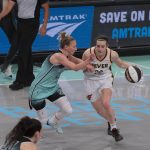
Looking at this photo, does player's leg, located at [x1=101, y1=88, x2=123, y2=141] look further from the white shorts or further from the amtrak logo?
the amtrak logo

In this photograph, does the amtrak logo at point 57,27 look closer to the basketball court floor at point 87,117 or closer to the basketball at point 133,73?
the basketball court floor at point 87,117

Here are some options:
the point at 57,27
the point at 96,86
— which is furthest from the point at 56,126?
the point at 57,27

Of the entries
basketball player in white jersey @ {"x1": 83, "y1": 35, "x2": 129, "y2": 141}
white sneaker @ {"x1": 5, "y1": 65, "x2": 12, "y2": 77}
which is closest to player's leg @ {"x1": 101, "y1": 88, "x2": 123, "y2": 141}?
basketball player in white jersey @ {"x1": 83, "y1": 35, "x2": 129, "y2": 141}

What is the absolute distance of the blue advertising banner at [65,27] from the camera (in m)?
13.1

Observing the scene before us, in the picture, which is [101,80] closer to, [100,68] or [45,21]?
[100,68]

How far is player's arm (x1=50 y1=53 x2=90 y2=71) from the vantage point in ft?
25.1

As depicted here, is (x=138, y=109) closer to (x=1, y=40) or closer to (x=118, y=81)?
(x=118, y=81)

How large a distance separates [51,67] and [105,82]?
32.0 inches

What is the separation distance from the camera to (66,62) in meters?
7.71

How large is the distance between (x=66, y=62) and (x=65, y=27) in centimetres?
Answer: 563

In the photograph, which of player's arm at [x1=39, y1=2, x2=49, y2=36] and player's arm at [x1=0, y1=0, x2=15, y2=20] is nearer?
player's arm at [x1=0, y1=0, x2=15, y2=20]

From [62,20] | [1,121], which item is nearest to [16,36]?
[62,20]

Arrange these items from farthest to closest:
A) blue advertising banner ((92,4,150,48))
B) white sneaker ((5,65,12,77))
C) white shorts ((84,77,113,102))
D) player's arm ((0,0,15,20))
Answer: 1. blue advertising banner ((92,4,150,48))
2. white sneaker ((5,65,12,77))
3. player's arm ((0,0,15,20))
4. white shorts ((84,77,113,102))

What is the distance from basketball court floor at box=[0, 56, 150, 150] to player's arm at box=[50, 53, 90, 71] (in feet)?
3.51
